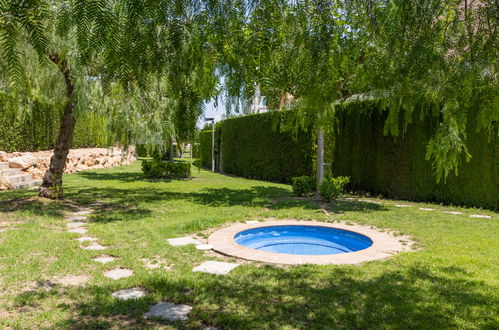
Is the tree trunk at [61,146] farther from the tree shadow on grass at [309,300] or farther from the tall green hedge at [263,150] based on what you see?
the tall green hedge at [263,150]

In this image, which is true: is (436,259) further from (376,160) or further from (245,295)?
(376,160)

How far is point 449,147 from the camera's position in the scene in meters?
2.50

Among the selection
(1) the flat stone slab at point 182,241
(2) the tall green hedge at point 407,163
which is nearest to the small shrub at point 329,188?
(2) the tall green hedge at point 407,163

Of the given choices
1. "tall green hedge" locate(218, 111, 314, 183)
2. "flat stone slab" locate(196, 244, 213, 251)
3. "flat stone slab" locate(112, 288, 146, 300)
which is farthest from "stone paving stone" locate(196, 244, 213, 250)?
"tall green hedge" locate(218, 111, 314, 183)

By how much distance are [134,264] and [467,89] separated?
3.74 metres

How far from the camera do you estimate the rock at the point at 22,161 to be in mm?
11141

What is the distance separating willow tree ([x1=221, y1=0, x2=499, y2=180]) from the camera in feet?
6.99

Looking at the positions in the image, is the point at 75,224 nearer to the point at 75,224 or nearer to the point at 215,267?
the point at 75,224

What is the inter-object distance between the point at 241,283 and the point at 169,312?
89 cm

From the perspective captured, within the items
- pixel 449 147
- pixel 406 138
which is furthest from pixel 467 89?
pixel 406 138

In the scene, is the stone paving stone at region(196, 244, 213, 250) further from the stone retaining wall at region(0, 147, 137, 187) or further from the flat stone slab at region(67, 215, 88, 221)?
the stone retaining wall at region(0, 147, 137, 187)

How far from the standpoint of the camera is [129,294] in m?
3.41

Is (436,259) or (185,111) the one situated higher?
(185,111)

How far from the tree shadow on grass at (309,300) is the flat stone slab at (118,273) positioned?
315 millimetres
